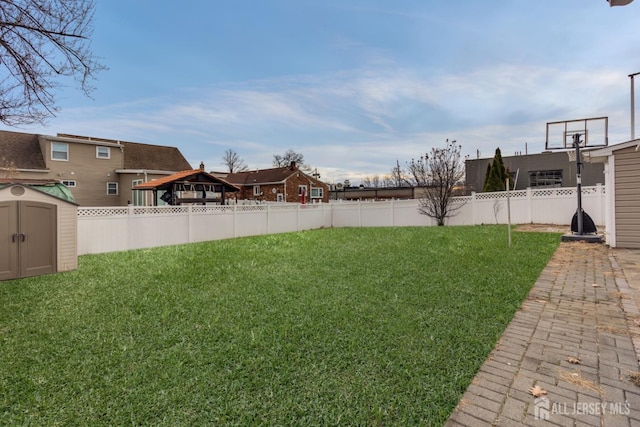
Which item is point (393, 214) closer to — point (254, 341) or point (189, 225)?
point (189, 225)

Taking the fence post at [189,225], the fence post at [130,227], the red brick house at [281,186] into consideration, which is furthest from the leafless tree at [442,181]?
the red brick house at [281,186]

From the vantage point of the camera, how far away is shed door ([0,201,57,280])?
5910mm

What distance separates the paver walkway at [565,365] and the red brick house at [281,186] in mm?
26057

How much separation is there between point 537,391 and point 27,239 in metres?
8.46

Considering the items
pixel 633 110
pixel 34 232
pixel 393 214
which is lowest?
pixel 34 232

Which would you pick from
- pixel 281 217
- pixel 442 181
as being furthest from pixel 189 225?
pixel 442 181

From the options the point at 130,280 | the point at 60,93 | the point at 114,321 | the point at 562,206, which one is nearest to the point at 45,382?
the point at 114,321

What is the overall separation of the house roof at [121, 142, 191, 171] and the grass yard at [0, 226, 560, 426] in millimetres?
20002

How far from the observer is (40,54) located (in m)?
5.14

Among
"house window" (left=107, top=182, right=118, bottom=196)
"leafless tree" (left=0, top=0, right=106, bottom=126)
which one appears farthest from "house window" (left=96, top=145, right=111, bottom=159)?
"leafless tree" (left=0, top=0, right=106, bottom=126)

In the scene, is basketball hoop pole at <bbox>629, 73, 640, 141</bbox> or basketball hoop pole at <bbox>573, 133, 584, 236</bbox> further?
basketball hoop pole at <bbox>629, 73, 640, 141</bbox>

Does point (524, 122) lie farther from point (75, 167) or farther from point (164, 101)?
point (75, 167)

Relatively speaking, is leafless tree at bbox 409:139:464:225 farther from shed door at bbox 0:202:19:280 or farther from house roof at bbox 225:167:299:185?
house roof at bbox 225:167:299:185

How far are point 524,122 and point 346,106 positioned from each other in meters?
10.2
